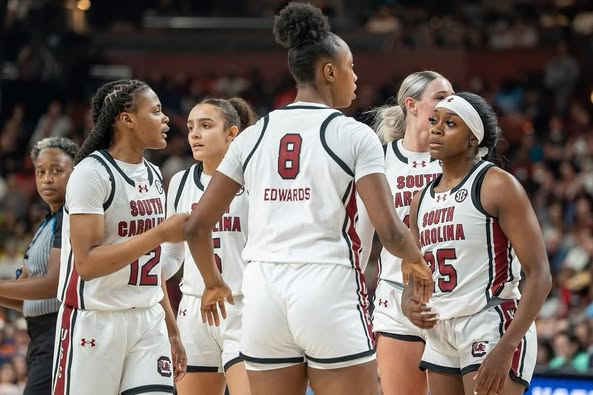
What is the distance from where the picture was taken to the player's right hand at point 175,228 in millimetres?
4641

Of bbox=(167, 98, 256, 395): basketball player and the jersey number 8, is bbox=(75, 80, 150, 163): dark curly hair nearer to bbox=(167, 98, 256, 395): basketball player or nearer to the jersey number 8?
bbox=(167, 98, 256, 395): basketball player

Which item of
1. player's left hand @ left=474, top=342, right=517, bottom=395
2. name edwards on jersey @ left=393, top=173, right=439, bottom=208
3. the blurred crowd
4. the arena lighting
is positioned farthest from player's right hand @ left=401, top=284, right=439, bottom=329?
the arena lighting

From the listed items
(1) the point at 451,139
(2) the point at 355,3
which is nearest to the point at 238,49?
(2) the point at 355,3

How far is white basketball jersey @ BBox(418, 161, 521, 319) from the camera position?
4859 mm

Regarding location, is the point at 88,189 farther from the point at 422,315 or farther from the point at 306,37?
the point at 422,315

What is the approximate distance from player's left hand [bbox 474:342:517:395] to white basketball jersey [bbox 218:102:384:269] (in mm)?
734

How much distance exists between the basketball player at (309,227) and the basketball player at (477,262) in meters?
0.41

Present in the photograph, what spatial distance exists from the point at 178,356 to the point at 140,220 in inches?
32.0

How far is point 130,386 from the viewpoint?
5.06 metres

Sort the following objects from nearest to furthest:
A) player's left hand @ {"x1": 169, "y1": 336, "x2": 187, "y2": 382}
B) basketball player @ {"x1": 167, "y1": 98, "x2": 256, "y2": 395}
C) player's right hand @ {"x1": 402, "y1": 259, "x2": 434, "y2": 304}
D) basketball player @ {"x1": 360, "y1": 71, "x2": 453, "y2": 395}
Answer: player's right hand @ {"x1": 402, "y1": 259, "x2": 434, "y2": 304} → player's left hand @ {"x1": 169, "y1": 336, "x2": 187, "y2": 382} → basketball player @ {"x1": 360, "y1": 71, "x2": 453, "y2": 395} → basketball player @ {"x1": 167, "y1": 98, "x2": 256, "y2": 395}

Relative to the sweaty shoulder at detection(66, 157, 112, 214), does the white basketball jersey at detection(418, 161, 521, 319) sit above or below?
below

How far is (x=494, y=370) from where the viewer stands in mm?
4652

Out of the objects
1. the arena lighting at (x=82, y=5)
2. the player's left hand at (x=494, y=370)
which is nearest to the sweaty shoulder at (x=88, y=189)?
the player's left hand at (x=494, y=370)

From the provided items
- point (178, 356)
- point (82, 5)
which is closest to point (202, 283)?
point (178, 356)
